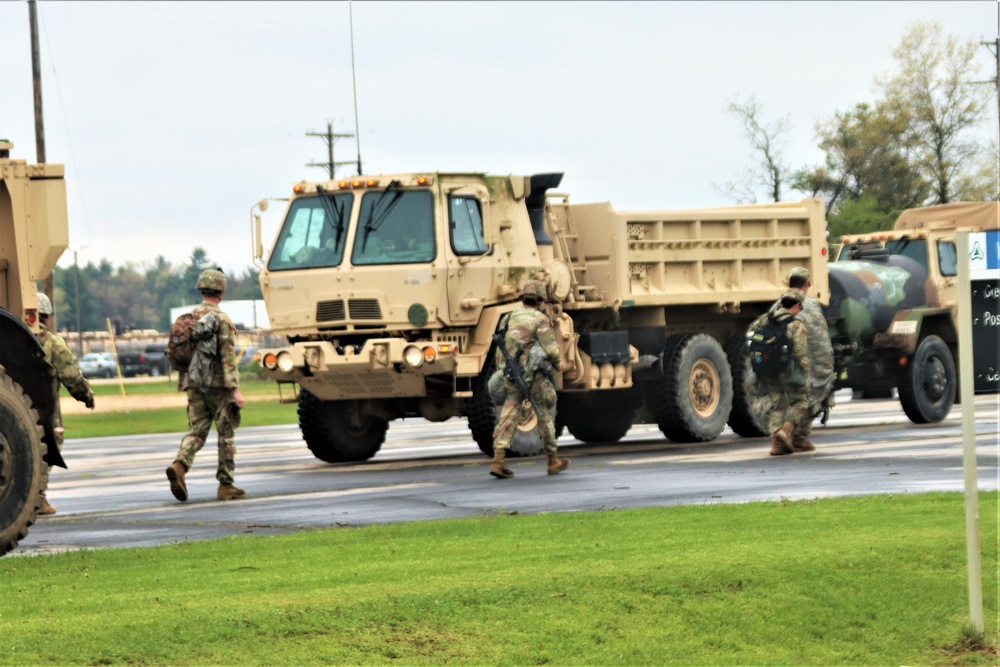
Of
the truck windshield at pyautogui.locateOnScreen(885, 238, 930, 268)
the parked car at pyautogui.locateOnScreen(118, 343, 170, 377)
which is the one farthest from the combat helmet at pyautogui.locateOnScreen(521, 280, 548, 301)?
the parked car at pyautogui.locateOnScreen(118, 343, 170, 377)

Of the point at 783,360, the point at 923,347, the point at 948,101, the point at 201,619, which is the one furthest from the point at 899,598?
the point at 948,101

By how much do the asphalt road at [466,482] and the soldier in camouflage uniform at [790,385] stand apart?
1.22ft

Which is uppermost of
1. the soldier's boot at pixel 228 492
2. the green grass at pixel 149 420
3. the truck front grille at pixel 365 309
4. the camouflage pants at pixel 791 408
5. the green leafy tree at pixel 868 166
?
the green leafy tree at pixel 868 166

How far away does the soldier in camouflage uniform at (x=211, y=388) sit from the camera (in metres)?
16.0

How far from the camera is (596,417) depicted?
920 inches

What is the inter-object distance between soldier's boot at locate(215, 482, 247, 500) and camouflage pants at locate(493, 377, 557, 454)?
244 centimetres

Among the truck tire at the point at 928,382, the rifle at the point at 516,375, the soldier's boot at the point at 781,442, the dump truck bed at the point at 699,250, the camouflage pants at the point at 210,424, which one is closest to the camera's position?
the camouflage pants at the point at 210,424

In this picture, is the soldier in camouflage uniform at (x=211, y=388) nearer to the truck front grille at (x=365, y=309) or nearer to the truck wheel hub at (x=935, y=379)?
the truck front grille at (x=365, y=309)

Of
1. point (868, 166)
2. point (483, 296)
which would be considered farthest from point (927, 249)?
point (868, 166)

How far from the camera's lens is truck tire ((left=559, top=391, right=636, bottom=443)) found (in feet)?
75.2

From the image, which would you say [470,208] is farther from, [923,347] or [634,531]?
[634,531]

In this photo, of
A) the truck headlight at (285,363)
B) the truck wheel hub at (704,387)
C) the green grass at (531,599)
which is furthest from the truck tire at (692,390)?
the green grass at (531,599)

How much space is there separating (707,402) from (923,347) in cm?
319

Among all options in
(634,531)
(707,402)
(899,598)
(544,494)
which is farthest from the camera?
(707,402)
